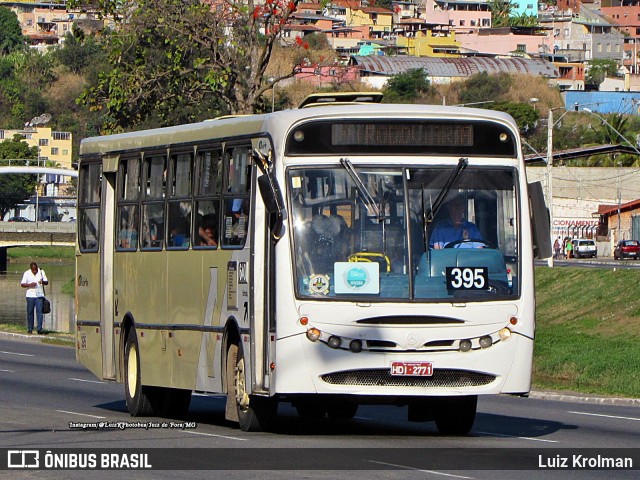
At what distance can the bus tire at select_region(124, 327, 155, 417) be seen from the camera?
1825 cm

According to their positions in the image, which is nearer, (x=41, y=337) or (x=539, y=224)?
(x=539, y=224)

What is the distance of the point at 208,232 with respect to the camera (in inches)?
644

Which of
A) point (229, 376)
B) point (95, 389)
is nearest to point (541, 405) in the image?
point (95, 389)

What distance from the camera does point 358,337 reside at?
14523 millimetres

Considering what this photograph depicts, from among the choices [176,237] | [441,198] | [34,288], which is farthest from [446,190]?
[34,288]

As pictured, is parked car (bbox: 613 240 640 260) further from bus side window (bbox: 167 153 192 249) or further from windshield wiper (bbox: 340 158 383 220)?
windshield wiper (bbox: 340 158 383 220)

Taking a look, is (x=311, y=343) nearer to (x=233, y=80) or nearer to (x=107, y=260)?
(x=107, y=260)

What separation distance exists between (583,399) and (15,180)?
158 m

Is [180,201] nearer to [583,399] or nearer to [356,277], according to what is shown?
[356,277]

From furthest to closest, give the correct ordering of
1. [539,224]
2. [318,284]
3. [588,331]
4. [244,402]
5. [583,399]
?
[588,331] < [583,399] < [244,402] < [539,224] < [318,284]

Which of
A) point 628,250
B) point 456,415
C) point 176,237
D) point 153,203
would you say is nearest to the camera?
point 456,415

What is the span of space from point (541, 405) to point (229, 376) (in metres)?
7.76

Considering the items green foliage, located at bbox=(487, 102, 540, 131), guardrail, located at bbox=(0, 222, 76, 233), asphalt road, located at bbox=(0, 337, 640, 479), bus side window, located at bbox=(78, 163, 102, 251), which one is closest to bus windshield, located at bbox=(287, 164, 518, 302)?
asphalt road, located at bbox=(0, 337, 640, 479)

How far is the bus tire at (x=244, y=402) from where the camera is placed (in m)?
15.4
